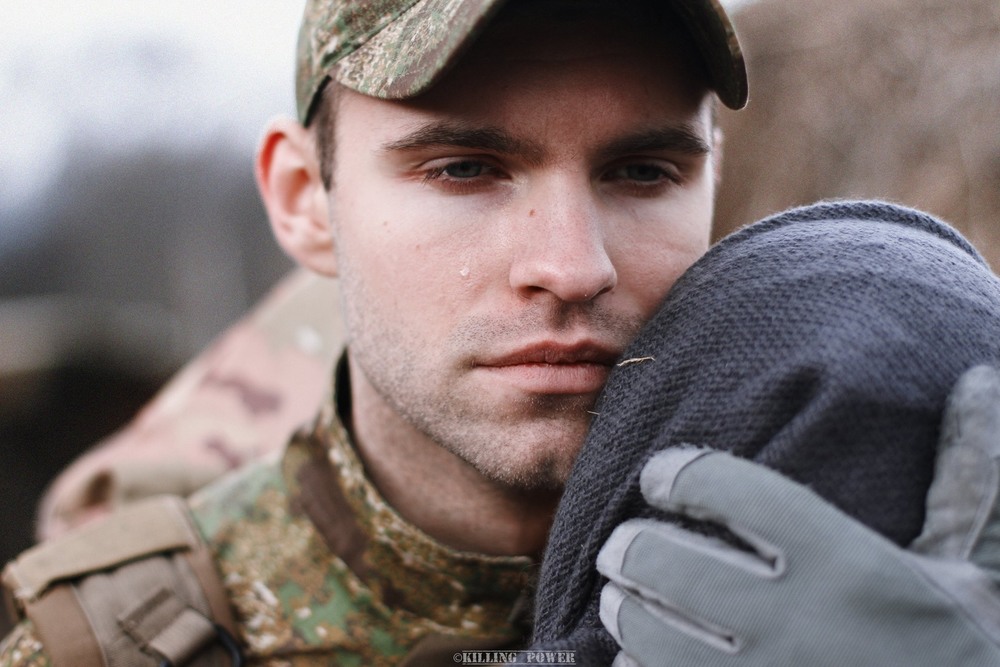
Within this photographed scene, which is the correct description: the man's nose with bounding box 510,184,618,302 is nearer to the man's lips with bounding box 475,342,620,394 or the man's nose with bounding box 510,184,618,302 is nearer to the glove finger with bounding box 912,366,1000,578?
the man's lips with bounding box 475,342,620,394

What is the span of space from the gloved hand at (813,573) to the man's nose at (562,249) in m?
0.37

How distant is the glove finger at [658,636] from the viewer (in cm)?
116

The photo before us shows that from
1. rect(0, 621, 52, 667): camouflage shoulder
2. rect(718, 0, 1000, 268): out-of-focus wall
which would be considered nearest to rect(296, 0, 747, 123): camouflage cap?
rect(0, 621, 52, 667): camouflage shoulder

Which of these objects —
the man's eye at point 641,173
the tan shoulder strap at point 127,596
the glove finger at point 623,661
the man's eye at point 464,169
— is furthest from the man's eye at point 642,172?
the tan shoulder strap at point 127,596

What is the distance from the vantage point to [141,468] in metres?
2.82

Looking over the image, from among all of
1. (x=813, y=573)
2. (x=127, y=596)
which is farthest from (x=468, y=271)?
(x=127, y=596)

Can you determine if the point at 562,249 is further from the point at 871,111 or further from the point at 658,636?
the point at 871,111

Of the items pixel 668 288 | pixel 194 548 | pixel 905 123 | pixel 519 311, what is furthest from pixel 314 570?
pixel 905 123

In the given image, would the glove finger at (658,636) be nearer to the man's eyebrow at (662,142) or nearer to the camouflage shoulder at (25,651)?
the man's eyebrow at (662,142)

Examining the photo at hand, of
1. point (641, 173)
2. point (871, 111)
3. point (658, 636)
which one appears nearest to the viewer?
point (658, 636)

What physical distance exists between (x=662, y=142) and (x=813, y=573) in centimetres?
88

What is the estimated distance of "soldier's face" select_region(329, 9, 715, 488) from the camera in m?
1.59

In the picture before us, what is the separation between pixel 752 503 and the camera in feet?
3.77

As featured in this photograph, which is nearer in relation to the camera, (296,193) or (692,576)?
(692,576)
